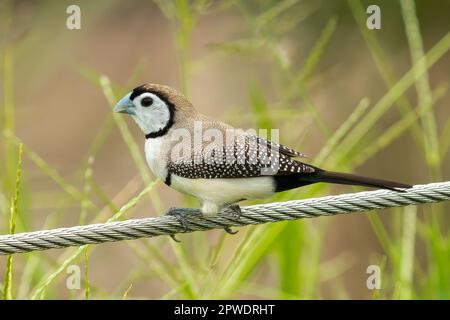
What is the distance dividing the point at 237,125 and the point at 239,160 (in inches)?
73.9

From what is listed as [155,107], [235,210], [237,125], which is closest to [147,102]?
[155,107]

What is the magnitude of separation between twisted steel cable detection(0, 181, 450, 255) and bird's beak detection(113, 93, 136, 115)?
69 cm

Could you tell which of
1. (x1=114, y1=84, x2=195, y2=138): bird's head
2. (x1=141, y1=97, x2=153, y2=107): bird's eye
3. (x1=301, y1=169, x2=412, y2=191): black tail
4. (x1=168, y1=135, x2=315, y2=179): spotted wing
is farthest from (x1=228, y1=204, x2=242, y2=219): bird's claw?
(x1=141, y1=97, x2=153, y2=107): bird's eye

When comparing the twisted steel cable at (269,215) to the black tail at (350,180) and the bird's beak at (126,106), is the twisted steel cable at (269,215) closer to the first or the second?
the black tail at (350,180)

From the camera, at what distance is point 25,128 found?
37.8ft

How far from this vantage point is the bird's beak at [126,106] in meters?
4.57

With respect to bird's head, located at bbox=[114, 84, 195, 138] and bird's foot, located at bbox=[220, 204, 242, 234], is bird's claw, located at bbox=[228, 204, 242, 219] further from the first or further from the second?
bird's head, located at bbox=[114, 84, 195, 138]

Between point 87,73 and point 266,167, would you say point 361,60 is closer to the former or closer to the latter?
point 87,73

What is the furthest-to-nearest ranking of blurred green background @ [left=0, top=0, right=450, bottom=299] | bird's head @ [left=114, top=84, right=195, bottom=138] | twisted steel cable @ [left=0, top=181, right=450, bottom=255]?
blurred green background @ [left=0, top=0, right=450, bottom=299] → bird's head @ [left=114, top=84, right=195, bottom=138] → twisted steel cable @ [left=0, top=181, right=450, bottom=255]

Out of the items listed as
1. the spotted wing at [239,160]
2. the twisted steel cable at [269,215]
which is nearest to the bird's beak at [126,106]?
the spotted wing at [239,160]

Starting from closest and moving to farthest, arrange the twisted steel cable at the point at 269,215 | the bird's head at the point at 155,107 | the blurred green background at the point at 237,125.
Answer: the twisted steel cable at the point at 269,215
the bird's head at the point at 155,107
the blurred green background at the point at 237,125

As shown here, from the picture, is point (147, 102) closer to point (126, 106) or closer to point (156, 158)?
point (126, 106)

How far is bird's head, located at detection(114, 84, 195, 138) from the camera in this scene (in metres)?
4.54
